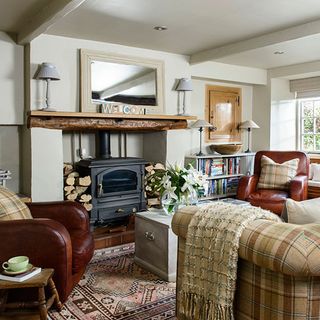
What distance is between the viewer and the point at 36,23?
10.6ft

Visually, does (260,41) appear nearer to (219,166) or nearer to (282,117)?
(219,166)

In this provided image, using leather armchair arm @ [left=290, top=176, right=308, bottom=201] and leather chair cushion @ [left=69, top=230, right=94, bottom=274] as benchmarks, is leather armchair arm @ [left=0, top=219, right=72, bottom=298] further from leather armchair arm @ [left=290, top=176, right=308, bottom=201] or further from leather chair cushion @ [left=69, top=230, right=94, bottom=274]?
leather armchair arm @ [left=290, top=176, right=308, bottom=201]

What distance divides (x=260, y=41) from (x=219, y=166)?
1982mm

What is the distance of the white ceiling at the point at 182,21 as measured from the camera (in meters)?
3.01

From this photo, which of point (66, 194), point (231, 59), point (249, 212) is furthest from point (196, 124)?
point (249, 212)

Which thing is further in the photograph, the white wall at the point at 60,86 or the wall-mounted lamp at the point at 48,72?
the white wall at the point at 60,86

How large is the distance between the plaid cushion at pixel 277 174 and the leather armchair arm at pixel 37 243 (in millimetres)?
3222

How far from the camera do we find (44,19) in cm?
307

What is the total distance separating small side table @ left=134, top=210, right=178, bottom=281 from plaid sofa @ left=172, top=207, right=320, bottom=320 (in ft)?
3.90

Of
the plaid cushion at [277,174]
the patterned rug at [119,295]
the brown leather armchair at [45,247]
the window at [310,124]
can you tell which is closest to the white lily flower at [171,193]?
the patterned rug at [119,295]

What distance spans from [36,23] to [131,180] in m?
2.01

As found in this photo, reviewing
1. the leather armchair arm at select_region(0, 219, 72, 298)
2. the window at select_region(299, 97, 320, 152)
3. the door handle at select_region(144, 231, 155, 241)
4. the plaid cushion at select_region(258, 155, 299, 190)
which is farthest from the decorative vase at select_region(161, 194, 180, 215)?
the window at select_region(299, 97, 320, 152)

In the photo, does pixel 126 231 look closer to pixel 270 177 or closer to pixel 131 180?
pixel 131 180

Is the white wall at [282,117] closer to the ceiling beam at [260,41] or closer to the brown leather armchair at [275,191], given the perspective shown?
the brown leather armchair at [275,191]
